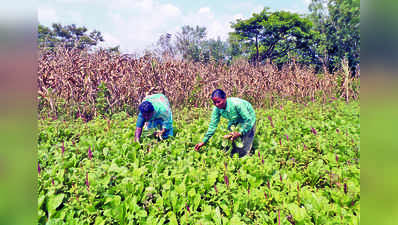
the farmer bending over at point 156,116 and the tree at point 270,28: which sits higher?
the tree at point 270,28

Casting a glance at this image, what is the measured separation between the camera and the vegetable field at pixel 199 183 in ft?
6.38

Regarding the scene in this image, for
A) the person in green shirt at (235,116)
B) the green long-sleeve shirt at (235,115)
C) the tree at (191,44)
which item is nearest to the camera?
the person in green shirt at (235,116)

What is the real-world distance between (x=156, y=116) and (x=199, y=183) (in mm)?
1835

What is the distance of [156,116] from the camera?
156 inches

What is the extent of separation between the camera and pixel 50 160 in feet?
9.11

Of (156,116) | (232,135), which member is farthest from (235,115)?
(156,116)

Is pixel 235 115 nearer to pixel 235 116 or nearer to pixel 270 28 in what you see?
pixel 235 116

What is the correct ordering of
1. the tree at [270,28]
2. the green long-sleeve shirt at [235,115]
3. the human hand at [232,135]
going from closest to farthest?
the human hand at [232,135]
the green long-sleeve shirt at [235,115]
the tree at [270,28]

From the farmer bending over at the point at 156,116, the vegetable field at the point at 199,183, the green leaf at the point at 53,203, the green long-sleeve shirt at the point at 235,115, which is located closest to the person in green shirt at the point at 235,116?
the green long-sleeve shirt at the point at 235,115

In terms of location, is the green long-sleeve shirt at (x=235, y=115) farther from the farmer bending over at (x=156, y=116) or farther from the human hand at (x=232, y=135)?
the farmer bending over at (x=156, y=116)

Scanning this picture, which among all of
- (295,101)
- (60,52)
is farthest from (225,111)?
(60,52)

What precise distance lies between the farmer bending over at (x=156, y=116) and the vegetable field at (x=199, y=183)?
0.26 meters

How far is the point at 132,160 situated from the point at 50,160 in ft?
2.98

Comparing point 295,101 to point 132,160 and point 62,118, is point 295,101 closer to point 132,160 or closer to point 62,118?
point 132,160
